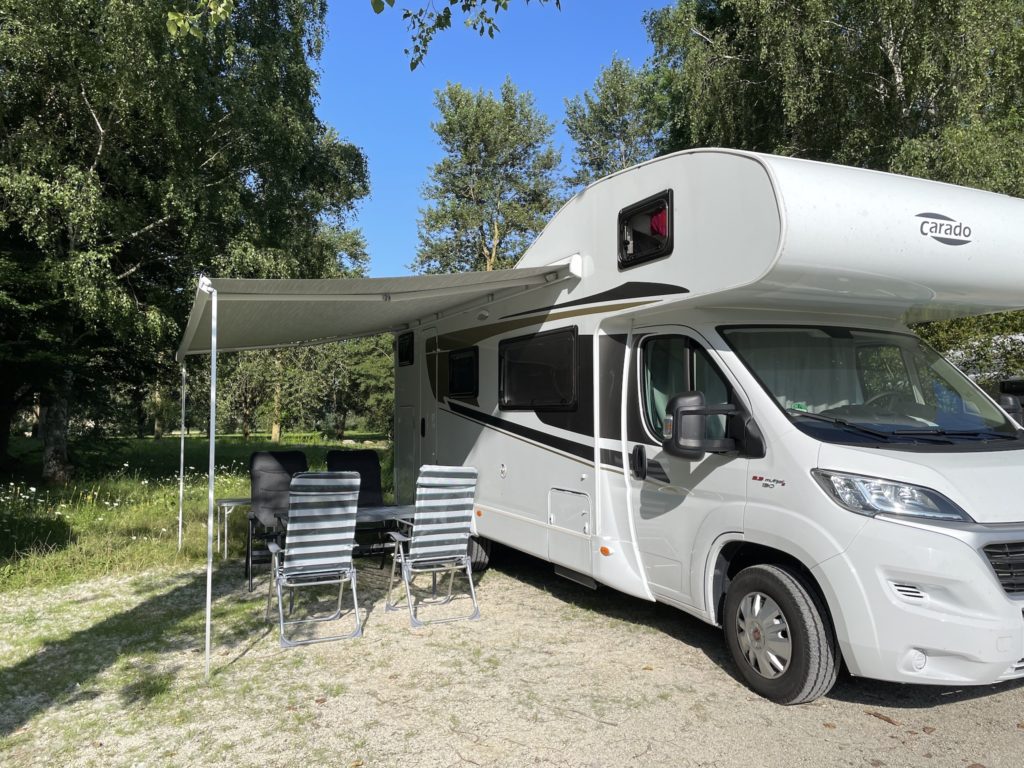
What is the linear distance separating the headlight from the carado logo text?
1500 mm

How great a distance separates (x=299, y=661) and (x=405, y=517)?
1964mm

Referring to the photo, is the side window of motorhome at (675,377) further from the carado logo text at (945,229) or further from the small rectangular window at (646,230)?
the carado logo text at (945,229)

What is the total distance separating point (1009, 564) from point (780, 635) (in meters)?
1.10

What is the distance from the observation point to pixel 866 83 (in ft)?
42.0

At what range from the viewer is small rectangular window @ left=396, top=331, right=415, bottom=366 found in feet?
26.2

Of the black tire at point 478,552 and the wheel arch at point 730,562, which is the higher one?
the wheel arch at point 730,562

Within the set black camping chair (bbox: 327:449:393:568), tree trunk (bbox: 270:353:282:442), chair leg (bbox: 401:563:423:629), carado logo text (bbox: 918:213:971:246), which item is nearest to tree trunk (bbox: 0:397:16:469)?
black camping chair (bbox: 327:449:393:568)

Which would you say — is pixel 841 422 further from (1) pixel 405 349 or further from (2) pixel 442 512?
(1) pixel 405 349

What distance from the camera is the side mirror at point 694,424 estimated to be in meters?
3.86

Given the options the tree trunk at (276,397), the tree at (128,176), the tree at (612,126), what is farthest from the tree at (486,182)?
the tree at (128,176)

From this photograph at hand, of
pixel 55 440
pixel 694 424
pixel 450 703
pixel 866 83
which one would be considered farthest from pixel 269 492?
pixel 866 83

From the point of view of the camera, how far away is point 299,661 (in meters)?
4.58

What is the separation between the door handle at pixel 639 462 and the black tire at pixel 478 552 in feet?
8.30

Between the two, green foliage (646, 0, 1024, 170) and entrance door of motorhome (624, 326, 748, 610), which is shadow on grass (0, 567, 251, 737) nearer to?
entrance door of motorhome (624, 326, 748, 610)
